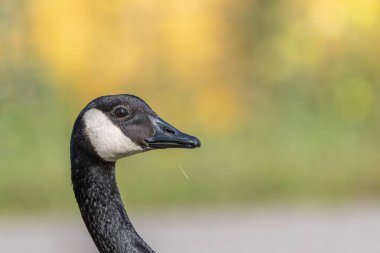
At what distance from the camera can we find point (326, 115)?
37.0ft

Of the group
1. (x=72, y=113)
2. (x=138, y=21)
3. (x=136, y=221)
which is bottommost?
(x=136, y=221)

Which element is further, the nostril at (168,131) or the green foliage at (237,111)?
the green foliage at (237,111)

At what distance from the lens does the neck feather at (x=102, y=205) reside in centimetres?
508

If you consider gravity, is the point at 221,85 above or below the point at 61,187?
above

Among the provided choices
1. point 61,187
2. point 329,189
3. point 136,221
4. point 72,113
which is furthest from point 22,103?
point 329,189

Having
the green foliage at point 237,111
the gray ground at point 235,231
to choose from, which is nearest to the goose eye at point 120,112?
the gray ground at point 235,231

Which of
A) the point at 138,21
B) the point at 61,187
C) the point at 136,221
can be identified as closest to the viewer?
the point at 136,221

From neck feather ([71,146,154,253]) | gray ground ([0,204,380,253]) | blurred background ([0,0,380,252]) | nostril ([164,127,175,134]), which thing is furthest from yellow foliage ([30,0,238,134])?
nostril ([164,127,175,134])

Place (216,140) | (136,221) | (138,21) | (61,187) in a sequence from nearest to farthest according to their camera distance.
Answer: (136,221) → (61,187) → (216,140) → (138,21)

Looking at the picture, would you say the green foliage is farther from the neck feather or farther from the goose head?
the goose head

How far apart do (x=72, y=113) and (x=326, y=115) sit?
2.34 m

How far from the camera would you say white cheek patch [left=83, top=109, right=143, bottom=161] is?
16.3 ft

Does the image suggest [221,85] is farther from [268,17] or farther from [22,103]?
[22,103]

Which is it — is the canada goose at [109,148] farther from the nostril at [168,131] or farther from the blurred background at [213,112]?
the blurred background at [213,112]
